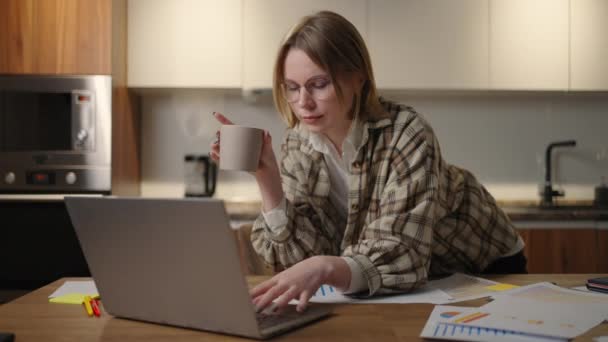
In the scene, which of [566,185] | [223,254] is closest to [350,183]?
[223,254]

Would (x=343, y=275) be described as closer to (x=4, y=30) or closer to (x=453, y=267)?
(x=453, y=267)

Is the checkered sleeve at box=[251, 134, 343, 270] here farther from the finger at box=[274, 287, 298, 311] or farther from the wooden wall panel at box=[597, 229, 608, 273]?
the wooden wall panel at box=[597, 229, 608, 273]

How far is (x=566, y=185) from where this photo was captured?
3377mm

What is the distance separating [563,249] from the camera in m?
2.85

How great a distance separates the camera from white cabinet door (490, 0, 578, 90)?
306 cm

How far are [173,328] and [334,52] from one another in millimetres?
670

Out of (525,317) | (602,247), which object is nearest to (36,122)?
(525,317)

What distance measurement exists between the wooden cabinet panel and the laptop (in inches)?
84.3

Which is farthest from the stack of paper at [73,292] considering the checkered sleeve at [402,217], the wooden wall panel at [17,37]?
the wooden wall panel at [17,37]

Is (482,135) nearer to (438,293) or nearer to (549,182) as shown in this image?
(549,182)

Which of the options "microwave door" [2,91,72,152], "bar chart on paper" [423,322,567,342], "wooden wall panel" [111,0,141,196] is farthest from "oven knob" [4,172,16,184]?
"bar chart on paper" [423,322,567,342]

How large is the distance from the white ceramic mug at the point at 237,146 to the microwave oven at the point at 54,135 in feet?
6.04

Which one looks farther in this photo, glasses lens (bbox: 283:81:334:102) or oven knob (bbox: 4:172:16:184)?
oven knob (bbox: 4:172:16:184)

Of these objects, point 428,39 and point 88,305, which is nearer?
point 88,305
